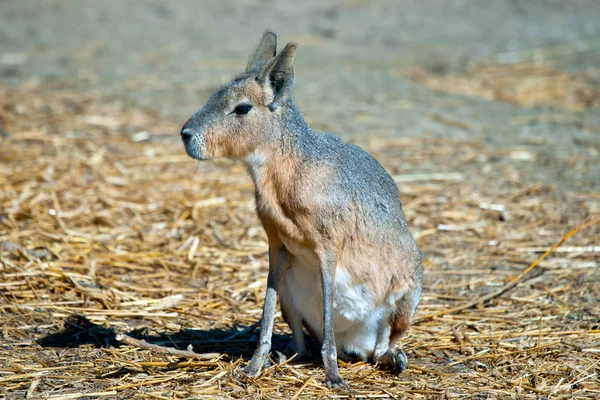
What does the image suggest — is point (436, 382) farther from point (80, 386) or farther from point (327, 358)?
point (80, 386)

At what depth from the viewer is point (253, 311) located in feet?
14.1

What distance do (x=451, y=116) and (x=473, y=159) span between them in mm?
1474

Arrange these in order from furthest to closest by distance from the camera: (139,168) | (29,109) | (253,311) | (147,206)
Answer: (29,109), (139,168), (147,206), (253,311)

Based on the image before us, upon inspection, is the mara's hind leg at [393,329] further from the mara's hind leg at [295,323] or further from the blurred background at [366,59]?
the blurred background at [366,59]

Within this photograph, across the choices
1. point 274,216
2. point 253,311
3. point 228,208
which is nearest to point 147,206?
point 228,208

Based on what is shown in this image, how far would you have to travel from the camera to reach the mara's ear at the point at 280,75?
3248 mm

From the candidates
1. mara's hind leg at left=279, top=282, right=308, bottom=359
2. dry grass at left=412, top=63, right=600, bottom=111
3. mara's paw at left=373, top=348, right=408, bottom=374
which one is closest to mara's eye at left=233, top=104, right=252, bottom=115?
mara's hind leg at left=279, top=282, right=308, bottom=359

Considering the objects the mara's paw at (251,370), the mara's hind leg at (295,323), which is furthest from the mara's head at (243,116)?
the mara's paw at (251,370)

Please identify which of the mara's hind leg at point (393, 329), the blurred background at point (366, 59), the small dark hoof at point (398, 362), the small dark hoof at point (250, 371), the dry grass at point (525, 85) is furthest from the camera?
the dry grass at point (525, 85)

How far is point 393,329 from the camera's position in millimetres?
3619

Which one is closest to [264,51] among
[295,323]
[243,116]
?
[243,116]

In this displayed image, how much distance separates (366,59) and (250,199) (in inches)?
202

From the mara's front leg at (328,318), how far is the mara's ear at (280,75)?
716 millimetres

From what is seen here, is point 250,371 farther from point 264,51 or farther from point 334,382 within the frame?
point 264,51
